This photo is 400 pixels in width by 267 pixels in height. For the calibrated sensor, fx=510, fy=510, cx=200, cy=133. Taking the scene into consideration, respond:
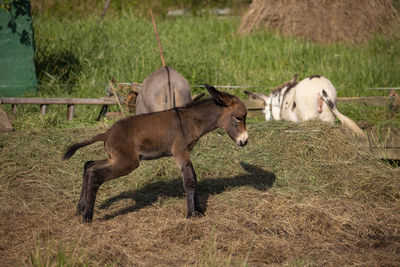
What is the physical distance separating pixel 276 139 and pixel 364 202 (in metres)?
1.83

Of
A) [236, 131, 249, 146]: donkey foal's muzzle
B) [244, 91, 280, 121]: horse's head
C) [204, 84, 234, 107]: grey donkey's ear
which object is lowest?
[244, 91, 280, 121]: horse's head

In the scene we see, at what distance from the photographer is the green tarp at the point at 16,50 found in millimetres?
10945

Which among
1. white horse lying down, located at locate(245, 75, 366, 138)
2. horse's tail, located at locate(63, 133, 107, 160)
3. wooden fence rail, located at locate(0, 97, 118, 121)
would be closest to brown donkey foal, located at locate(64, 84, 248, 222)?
horse's tail, located at locate(63, 133, 107, 160)

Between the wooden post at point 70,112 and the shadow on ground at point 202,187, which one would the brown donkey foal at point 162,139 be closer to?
the shadow on ground at point 202,187

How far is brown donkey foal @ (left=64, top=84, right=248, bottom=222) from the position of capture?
5.69m

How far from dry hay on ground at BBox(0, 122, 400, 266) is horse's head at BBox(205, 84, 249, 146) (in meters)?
0.87

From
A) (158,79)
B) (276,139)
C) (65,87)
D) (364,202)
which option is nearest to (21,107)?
(65,87)

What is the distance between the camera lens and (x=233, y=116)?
614cm

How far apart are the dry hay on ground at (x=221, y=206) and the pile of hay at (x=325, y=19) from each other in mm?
7986

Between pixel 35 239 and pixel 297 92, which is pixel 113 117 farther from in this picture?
pixel 35 239

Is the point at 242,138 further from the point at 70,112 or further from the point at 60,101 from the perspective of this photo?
the point at 70,112

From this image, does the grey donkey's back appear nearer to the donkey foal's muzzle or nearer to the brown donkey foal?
the brown donkey foal

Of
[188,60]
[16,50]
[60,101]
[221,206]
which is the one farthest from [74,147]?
[188,60]

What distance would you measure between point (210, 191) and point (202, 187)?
17 centimetres
